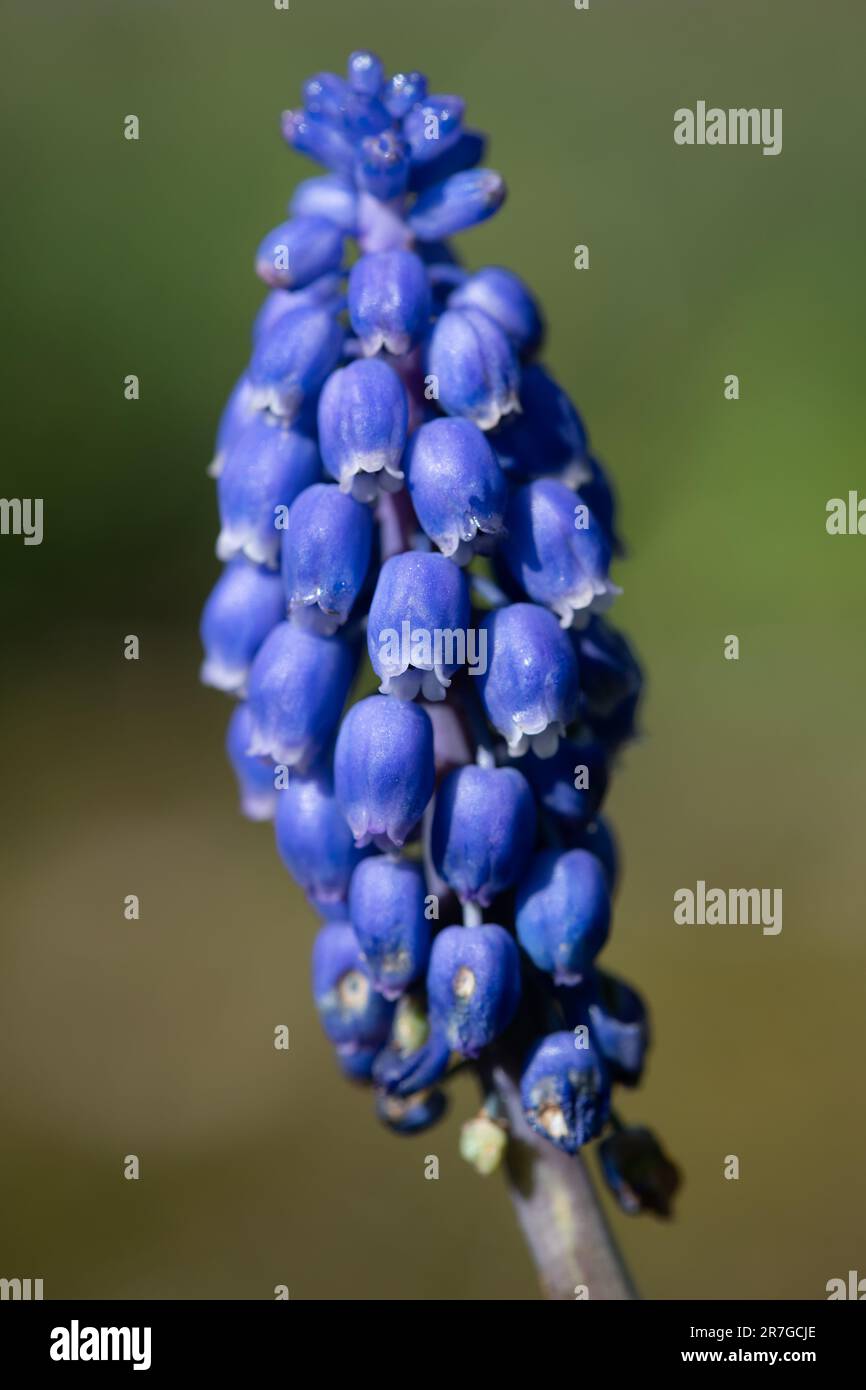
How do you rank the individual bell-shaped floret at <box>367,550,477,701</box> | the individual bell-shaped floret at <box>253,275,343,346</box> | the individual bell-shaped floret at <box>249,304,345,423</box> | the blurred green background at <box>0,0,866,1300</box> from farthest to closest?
the blurred green background at <box>0,0,866,1300</box>, the individual bell-shaped floret at <box>253,275,343,346</box>, the individual bell-shaped floret at <box>249,304,345,423</box>, the individual bell-shaped floret at <box>367,550,477,701</box>

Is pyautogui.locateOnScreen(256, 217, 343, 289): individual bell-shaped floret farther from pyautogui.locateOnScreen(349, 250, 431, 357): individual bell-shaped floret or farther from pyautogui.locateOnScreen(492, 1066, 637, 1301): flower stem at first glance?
pyautogui.locateOnScreen(492, 1066, 637, 1301): flower stem

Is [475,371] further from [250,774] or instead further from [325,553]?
[250,774]

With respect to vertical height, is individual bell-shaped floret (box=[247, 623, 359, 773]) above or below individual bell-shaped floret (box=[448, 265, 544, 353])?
Result: below

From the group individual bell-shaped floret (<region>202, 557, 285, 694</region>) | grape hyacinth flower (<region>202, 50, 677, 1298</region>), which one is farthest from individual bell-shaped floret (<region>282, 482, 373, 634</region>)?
individual bell-shaped floret (<region>202, 557, 285, 694</region>)

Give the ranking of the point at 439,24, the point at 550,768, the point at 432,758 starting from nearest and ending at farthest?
the point at 432,758, the point at 550,768, the point at 439,24

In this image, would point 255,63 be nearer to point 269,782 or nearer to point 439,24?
point 439,24
